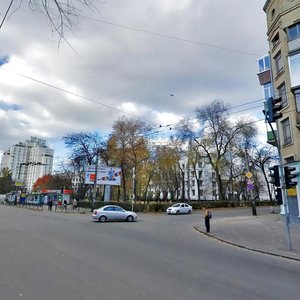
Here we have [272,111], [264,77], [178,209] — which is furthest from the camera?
[178,209]

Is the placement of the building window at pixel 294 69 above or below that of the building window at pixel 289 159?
above

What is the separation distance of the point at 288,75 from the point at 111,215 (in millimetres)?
18326

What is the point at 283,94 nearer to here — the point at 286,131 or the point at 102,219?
the point at 286,131

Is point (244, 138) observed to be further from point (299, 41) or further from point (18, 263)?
point (18, 263)

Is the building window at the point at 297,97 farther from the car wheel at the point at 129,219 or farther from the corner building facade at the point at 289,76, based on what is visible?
the car wheel at the point at 129,219

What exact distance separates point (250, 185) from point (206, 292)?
79.2 feet

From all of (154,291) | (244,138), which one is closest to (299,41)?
(154,291)

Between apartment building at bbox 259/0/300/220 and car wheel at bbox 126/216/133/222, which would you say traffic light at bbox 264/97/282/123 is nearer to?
apartment building at bbox 259/0/300/220

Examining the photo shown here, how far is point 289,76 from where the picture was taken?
2094 cm

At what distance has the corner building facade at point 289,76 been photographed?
804 inches

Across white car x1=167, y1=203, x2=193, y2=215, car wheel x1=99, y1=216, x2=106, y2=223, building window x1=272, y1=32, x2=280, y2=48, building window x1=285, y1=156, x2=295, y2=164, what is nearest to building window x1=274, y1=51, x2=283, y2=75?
building window x1=272, y1=32, x2=280, y2=48

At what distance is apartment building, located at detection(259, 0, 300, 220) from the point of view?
67.0 feet

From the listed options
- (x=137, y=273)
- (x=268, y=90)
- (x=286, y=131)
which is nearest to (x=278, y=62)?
(x=268, y=90)

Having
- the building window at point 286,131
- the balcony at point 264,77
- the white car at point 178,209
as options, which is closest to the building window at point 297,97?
the building window at point 286,131
